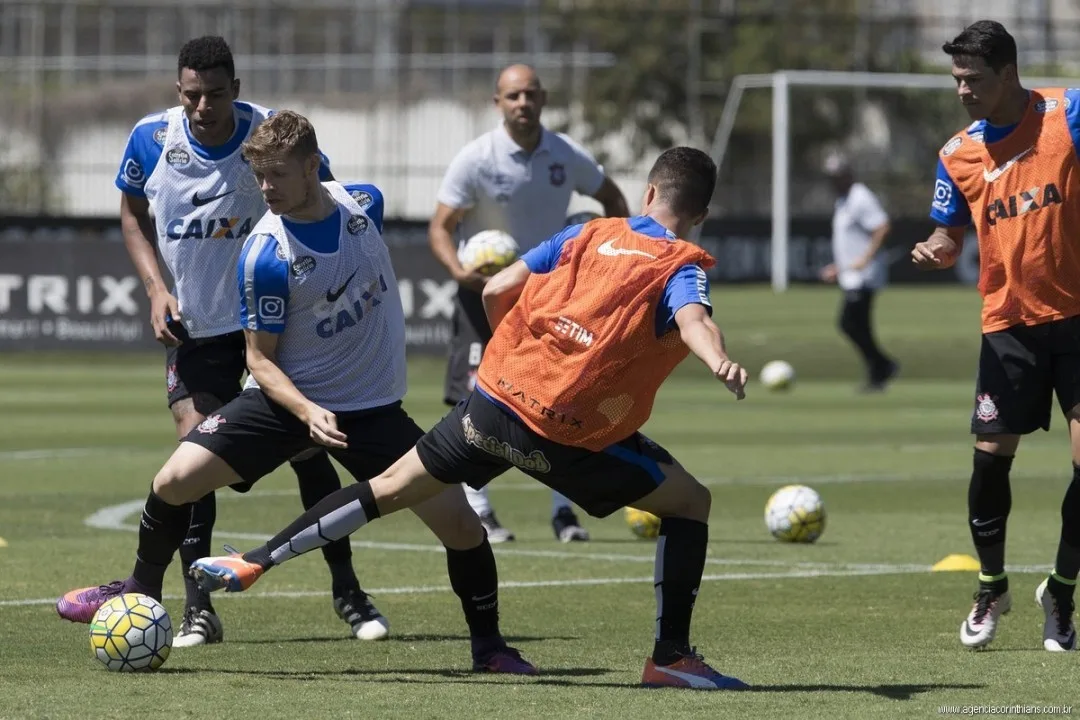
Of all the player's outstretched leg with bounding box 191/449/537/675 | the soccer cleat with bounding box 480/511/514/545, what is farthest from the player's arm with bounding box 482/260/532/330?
the soccer cleat with bounding box 480/511/514/545

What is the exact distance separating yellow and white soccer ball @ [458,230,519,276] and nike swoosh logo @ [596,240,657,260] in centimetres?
443

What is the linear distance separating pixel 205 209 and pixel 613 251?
2183mm

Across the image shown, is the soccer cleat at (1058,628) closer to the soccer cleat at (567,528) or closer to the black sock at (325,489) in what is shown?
the black sock at (325,489)

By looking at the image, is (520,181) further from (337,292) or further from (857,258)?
(857,258)

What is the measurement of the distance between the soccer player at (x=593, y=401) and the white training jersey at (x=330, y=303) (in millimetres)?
505

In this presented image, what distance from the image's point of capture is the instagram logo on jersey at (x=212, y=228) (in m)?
8.05

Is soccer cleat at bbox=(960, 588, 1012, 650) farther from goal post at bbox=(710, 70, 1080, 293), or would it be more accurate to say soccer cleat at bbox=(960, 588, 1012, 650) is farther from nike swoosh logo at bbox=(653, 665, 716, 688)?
goal post at bbox=(710, 70, 1080, 293)

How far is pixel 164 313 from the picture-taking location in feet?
26.3

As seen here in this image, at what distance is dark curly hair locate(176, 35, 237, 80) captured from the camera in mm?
7820

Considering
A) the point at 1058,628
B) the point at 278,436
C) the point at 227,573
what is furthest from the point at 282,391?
the point at 1058,628

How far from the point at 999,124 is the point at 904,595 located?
7.70ft

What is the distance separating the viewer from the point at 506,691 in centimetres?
659

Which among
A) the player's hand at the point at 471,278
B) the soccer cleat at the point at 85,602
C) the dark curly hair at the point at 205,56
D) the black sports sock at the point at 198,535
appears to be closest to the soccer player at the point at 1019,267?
the dark curly hair at the point at 205,56

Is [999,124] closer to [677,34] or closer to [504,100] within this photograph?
[504,100]
